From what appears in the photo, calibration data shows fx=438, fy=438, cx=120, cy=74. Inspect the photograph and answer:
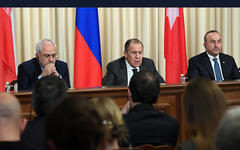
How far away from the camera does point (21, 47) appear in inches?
282

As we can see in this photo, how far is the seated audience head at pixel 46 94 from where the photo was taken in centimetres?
286

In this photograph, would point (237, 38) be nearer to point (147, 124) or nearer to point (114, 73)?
point (114, 73)

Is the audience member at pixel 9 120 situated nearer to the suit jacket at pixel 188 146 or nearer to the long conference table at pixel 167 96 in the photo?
the suit jacket at pixel 188 146

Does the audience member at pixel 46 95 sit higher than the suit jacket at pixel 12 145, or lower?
higher

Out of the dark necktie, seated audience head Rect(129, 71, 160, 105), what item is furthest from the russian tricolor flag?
seated audience head Rect(129, 71, 160, 105)

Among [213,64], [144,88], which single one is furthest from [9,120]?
[213,64]

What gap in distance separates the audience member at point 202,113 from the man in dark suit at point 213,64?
12.5ft

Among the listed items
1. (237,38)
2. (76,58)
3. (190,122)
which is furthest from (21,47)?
(190,122)

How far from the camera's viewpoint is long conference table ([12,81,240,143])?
4465mm

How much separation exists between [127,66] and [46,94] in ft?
10.3

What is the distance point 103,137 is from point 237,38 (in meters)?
7.46

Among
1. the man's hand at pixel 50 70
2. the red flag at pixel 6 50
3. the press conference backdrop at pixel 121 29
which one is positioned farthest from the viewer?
the press conference backdrop at pixel 121 29

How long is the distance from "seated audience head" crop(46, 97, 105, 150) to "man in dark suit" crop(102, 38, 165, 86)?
4200 mm

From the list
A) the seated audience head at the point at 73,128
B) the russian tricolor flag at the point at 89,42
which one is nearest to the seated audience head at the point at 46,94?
the seated audience head at the point at 73,128
